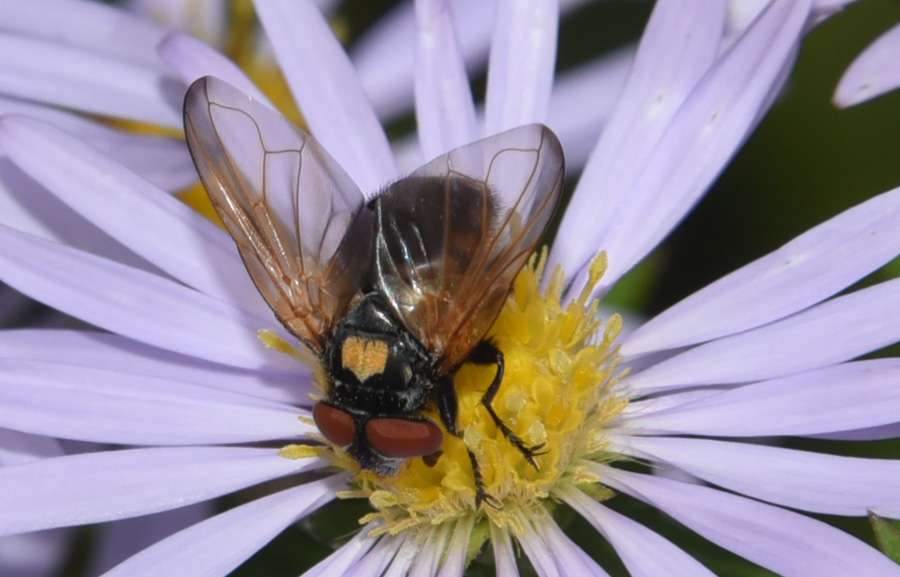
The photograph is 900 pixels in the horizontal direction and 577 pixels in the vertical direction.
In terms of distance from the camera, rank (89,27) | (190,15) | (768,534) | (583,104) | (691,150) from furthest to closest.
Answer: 1. (190,15)
2. (583,104)
3. (89,27)
4. (691,150)
5. (768,534)

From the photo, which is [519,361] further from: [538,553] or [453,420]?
[538,553]

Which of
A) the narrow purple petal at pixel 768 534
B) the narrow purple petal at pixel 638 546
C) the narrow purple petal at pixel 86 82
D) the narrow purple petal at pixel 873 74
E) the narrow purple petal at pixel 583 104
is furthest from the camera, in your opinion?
the narrow purple petal at pixel 583 104

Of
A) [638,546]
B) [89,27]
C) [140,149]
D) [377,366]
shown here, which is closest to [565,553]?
[638,546]

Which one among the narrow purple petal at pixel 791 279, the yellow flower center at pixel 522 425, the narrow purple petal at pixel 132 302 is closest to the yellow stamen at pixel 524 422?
the yellow flower center at pixel 522 425

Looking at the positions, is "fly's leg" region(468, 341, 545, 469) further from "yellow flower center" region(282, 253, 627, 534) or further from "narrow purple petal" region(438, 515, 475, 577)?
"narrow purple petal" region(438, 515, 475, 577)

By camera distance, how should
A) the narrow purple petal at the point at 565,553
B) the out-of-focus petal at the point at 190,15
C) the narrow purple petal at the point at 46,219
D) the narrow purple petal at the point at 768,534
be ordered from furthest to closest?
the out-of-focus petal at the point at 190,15, the narrow purple petal at the point at 46,219, the narrow purple petal at the point at 565,553, the narrow purple petal at the point at 768,534

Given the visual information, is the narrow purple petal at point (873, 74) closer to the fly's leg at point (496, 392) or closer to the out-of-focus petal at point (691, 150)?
the out-of-focus petal at point (691, 150)

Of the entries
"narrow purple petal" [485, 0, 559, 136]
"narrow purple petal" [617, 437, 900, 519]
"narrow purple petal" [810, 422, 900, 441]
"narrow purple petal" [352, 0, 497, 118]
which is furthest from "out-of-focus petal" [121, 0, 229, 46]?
"narrow purple petal" [810, 422, 900, 441]
